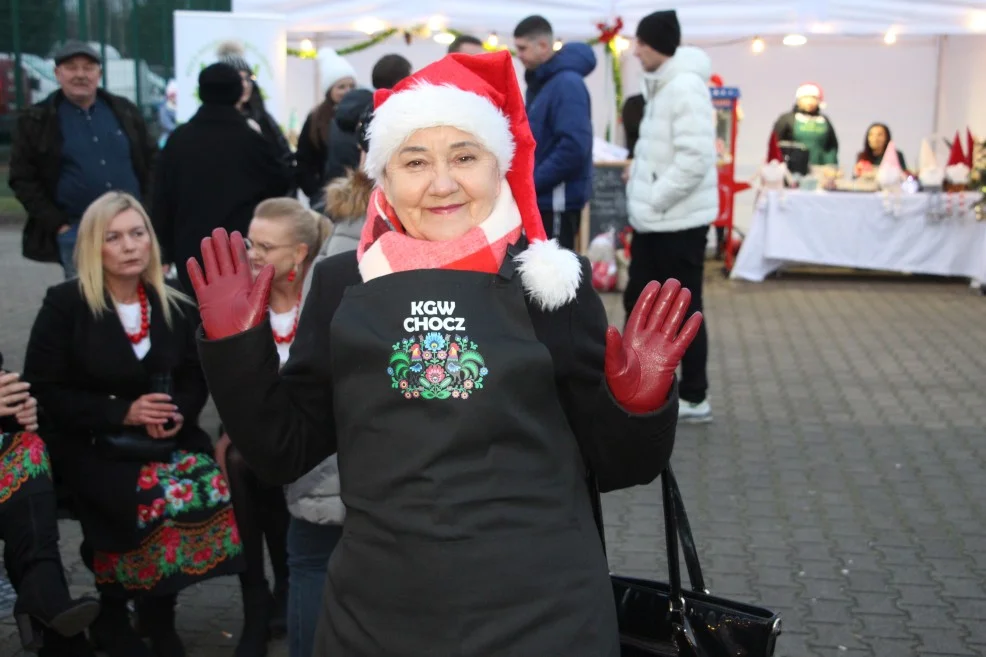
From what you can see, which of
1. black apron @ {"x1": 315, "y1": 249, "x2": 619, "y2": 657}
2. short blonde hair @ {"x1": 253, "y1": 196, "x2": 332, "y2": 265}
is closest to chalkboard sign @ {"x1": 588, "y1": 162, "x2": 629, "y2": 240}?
short blonde hair @ {"x1": 253, "y1": 196, "x2": 332, "y2": 265}

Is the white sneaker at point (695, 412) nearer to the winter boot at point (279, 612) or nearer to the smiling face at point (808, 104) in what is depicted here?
the winter boot at point (279, 612)

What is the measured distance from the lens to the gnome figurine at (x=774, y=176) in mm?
12102

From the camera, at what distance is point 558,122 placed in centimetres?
662

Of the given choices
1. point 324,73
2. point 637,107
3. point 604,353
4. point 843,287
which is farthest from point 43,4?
point 604,353

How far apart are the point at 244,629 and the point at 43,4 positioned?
42.5 ft

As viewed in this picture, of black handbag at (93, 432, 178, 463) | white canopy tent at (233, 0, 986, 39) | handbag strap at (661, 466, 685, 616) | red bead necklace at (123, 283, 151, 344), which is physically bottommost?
black handbag at (93, 432, 178, 463)

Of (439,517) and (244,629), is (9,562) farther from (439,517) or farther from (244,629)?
(439,517)

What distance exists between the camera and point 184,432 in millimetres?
4066

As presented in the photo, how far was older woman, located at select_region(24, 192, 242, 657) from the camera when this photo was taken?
12.3ft

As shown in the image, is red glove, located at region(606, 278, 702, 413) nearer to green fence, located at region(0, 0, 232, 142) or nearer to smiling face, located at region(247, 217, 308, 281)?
smiling face, located at region(247, 217, 308, 281)

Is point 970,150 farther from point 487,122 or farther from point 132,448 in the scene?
point 487,122

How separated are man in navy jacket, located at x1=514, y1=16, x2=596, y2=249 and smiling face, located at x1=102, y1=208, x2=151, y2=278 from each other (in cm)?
283

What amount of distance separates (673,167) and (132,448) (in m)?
3.39

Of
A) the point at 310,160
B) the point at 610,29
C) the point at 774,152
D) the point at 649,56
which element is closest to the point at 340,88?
the point at 310,160
